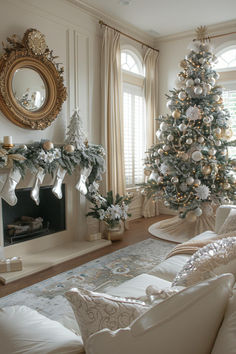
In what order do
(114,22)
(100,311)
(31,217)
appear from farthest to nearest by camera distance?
(114,22) → (31,217) → (100,311)

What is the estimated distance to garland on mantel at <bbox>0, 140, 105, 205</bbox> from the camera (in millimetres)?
3451

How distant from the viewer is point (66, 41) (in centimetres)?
433

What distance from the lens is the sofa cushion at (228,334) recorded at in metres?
0.83

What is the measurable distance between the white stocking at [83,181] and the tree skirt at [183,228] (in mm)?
1453

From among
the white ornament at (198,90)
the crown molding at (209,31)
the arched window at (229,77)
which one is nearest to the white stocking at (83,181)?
the white ornament at (198,90)

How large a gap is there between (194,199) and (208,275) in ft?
10.4

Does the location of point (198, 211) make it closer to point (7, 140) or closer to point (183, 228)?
point (183, 228)

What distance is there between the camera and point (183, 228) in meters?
4.95

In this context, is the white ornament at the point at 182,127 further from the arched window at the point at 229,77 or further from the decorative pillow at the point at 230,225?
the decorative pillow at the point at 230,225

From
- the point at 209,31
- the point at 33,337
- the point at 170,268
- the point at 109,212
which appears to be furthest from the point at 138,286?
the point at 209,31

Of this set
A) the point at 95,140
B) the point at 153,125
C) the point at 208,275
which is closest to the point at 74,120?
the point at 95,140

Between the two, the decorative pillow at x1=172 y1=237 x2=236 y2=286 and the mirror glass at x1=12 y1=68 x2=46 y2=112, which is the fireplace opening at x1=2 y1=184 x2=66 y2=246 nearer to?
the mirror glass at x1=12 y1=68 x2=46 y2=112

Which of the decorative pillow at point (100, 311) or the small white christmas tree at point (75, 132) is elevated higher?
the small white christmas tree at point (75, 132)

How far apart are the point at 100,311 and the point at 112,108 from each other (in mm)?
4275
